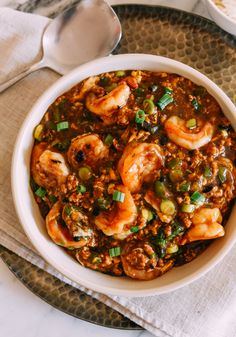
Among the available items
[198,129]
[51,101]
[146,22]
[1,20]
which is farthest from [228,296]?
[1,20]

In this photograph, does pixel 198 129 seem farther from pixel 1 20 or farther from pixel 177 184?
pixel 1 20

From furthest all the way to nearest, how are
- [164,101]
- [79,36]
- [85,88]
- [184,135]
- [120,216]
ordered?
[79,36], [85,88], [164,101], [184,135], [120,216]

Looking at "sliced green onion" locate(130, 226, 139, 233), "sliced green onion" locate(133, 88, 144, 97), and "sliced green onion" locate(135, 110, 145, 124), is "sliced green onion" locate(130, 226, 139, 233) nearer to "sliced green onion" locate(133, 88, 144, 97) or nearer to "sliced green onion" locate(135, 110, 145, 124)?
"sliced green onion" locate(135, 110, 145, 124)

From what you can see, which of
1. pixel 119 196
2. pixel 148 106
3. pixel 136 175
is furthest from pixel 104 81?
pixel 119 196

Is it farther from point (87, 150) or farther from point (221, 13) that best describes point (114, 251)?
point (221, 13)

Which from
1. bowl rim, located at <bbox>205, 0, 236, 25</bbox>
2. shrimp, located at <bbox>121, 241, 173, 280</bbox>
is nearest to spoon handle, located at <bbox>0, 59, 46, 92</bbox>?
bowl rim, located at <bbox>205, 0, 236, 25</bbox>
